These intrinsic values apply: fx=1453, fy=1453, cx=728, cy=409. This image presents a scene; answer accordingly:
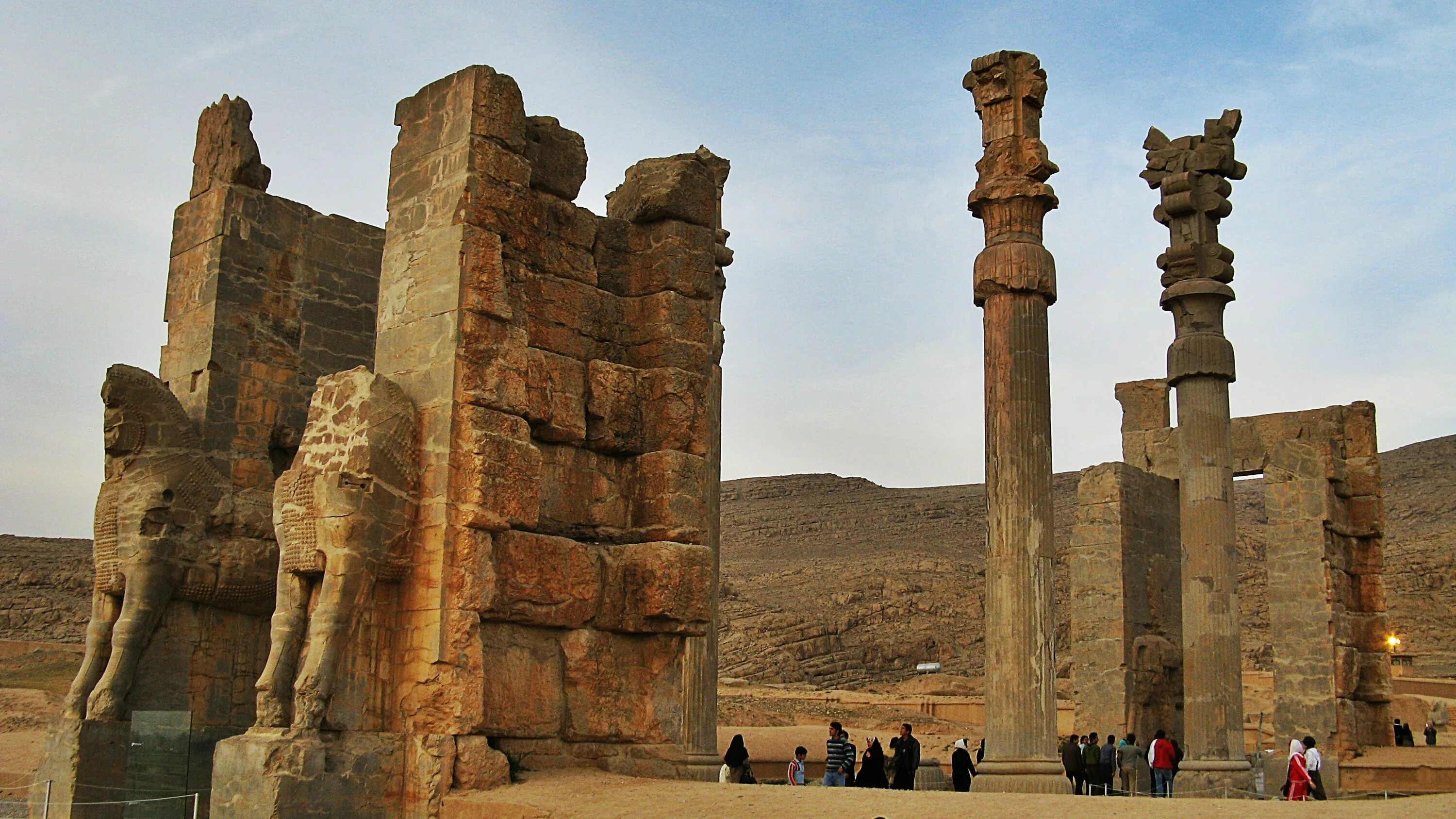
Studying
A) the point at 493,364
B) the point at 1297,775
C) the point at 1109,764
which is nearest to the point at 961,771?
the point at 1297,775

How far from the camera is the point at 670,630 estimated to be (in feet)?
28.0

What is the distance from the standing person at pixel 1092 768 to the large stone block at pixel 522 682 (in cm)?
801

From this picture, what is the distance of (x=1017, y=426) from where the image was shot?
11.3 metres

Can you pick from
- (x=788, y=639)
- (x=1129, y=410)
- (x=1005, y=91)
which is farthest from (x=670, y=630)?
(x=788, y=639)

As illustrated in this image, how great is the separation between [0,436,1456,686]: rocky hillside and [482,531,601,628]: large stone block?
23.0 m

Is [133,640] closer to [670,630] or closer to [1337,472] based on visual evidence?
[670,630]

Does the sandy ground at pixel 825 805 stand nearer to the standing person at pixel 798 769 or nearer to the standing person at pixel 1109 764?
the standing person at pixel 798 769

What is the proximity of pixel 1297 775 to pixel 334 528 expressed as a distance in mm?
7207

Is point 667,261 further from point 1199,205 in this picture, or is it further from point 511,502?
point 1199,205

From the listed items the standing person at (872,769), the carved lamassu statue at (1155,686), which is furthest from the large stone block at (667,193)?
the carved lamassu statue at (1155,686)

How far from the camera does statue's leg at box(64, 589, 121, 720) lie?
983 cm

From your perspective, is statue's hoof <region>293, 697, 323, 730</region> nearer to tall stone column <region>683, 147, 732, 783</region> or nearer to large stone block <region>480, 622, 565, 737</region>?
large stone block <region>480, 622, 565, 737</region>

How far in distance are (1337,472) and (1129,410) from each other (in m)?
2.87

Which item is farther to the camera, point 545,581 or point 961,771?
point 961,771
